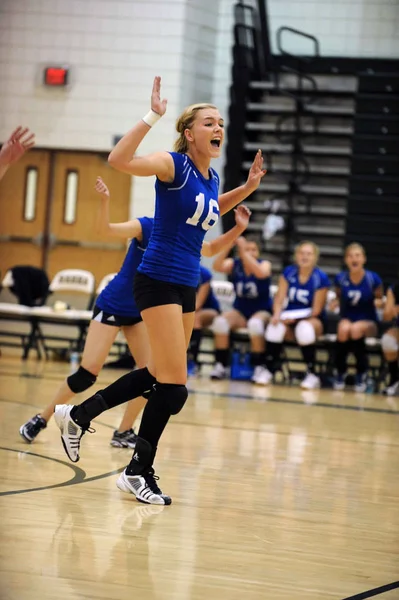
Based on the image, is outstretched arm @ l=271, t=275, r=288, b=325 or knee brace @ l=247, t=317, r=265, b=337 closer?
outstretched arm @ l=271, t=275, r=288, b=325

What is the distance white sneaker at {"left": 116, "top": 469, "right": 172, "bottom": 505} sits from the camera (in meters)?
4.23

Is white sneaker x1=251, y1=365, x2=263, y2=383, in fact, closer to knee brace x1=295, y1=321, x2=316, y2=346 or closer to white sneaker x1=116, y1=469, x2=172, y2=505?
knee brace x1=295, y1=321, x2=316, y2=346

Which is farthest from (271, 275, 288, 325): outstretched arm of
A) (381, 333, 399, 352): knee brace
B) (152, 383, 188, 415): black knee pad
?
(152, 383, 188, 415): black knee pad

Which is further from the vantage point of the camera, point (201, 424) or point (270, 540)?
point (201, 424)

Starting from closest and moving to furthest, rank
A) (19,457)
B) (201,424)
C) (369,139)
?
(19,457), (201,424), (369,139)

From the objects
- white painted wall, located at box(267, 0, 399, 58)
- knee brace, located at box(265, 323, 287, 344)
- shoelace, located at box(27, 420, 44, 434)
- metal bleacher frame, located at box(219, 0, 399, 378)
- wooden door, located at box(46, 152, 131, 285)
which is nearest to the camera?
shoelace, located at box(27, 420, 44, 434)

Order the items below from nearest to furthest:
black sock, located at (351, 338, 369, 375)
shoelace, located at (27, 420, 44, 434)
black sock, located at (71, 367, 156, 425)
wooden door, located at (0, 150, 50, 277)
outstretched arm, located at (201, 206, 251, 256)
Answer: black sock, located at (71, 367, 156, 425) < outstretched arm, located at (201, 206, 251, 256) < shoelace, located at (27, 420, 44, 434) < black sock, located at (351, 338, 369, 375) < wooden door, located at (0, 150, 50, 277)

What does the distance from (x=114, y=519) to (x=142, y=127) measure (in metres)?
1.52

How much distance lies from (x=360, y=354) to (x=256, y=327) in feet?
3.70

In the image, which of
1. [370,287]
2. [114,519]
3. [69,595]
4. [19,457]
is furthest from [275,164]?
[69,595]

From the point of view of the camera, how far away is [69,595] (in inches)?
110

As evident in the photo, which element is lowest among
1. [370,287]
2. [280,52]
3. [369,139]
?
[370,287]

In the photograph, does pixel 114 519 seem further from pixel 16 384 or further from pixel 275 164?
pixel 275 164

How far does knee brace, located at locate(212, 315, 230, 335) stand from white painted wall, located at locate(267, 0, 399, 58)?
4.80m
